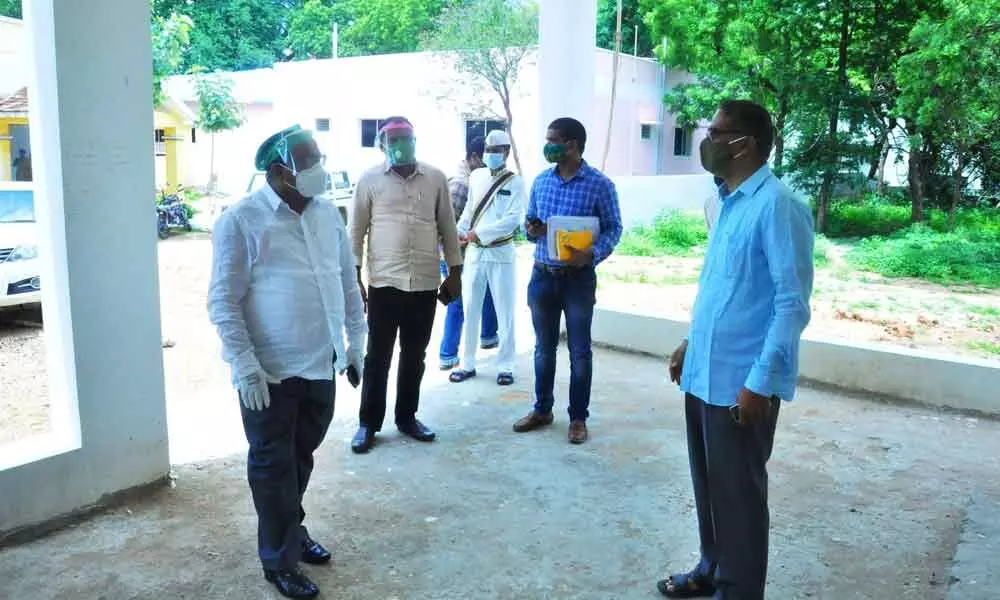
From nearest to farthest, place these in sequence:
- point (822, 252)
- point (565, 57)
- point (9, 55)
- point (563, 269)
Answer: point (563, 269)
point (565, 57)
point (9, 55)
point (822, 252)

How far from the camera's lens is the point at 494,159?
5.75 m

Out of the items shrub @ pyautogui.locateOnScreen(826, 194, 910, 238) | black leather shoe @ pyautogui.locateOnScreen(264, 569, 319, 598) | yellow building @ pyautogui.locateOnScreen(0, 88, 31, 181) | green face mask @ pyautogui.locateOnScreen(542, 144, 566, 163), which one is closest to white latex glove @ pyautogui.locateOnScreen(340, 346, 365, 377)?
black leather shoe @ pyautogui.locateOnScreen(264, 569, 319, 598)

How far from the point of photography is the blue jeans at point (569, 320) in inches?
185

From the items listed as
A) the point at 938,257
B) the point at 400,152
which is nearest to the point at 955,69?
the point at 938,257

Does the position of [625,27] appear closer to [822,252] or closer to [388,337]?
[822,252]

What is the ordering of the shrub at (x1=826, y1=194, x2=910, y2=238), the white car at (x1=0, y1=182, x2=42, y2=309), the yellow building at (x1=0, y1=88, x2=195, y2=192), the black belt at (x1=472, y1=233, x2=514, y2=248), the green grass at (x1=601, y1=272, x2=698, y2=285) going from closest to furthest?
the black belt at (x1=472, y1=233, x2=514, y2=248) < the white car at (x1=0, y1=182, x2=42, y2=309) < the green grass at (x1=601, y1=272, x2=698, y2=285) < the shrub at (x1=826, y1=194, x2=910, y2=238) < the yellow building at (x1=0, y1=88, x2=195, y2=192)

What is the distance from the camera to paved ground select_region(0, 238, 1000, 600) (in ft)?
10.4

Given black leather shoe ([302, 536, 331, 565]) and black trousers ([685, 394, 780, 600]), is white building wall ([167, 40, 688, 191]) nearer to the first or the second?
black leather shoe ([302, 536, 331, 565])

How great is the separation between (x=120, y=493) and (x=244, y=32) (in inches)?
1586

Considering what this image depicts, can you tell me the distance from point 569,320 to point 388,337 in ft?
3.39

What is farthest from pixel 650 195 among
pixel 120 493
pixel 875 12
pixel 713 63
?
pixel 120 493

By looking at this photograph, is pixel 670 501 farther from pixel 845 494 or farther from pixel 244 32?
pixel 244 32

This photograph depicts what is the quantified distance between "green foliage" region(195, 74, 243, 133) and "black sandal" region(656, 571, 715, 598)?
2083 centimetres

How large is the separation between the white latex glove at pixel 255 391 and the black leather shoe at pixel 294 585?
65 centimetres
